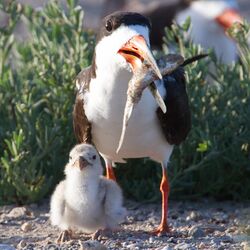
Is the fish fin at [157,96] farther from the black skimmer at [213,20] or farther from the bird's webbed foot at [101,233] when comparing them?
the black skimmer at [213,20]

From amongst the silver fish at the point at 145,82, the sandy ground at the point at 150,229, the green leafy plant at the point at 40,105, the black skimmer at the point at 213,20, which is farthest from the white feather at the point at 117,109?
the black skimmer at the point at 213,20

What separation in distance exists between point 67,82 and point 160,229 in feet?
4.50

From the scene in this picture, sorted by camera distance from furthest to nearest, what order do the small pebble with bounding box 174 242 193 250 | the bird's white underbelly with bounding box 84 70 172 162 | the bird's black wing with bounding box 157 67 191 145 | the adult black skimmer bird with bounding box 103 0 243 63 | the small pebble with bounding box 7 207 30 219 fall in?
the adult black skimmer bird with bounding box 103 0 243 63 → the small pebble with bounding box 7 207 30 219 → the bird's black wing with bounding box 157 67 191 145 → the bird's white underbelly with bounding box 84 70 172 162 → the small pebble with bounding box 174 242 193 250

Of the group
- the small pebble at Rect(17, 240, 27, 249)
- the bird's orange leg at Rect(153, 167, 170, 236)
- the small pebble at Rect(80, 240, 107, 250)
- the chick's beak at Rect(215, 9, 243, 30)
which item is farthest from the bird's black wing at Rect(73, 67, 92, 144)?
the chick's beak at Rect(215, 9, 243, 30)

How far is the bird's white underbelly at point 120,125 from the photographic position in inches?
255

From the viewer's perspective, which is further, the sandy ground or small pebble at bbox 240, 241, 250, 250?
the sandy ground

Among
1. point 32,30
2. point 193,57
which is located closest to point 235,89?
point 193,57

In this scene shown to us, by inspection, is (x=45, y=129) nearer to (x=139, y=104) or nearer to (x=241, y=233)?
(x=139, y=104)

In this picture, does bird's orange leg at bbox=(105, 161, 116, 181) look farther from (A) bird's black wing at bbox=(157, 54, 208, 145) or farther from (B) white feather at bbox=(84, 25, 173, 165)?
(A) bird's black wing at bbox=(157, 54, 208, 145)

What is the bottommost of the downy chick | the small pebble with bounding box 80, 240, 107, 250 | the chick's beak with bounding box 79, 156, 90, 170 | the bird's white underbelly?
the small pebble with bounding box 80, 240, 107, 250

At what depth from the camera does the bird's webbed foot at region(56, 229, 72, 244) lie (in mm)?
6355

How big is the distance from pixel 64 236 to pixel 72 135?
4.31 feet

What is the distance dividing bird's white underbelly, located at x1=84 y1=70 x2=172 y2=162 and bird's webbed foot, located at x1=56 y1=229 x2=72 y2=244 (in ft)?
2.05

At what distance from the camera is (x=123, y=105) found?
Answer: 6.45 m
